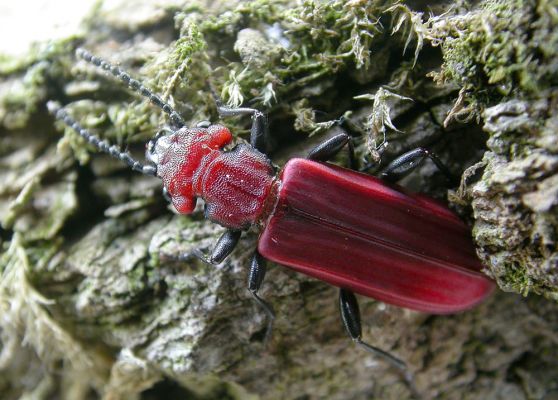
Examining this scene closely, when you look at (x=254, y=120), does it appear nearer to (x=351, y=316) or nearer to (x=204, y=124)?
(x=204, y=124)

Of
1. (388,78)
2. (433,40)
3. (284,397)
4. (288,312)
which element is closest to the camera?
(433,40)

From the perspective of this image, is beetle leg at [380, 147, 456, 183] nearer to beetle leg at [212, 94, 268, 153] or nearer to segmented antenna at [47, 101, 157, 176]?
beetle leg at [212, 94, 268, 153]

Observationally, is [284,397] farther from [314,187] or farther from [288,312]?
[314,187]

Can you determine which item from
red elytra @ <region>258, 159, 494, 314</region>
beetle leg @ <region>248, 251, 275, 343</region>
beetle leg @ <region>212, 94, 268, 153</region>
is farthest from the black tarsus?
beetle leg @ <region>248, 251, 275, 343</region>

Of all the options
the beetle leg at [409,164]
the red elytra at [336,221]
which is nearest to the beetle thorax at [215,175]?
the red elytra at [336,221]

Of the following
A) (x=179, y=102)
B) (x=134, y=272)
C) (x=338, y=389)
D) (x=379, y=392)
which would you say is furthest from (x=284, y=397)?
(x=179, y=102)

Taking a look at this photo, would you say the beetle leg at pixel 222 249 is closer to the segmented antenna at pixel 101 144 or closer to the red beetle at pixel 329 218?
the red beetle at pixel 329 218
